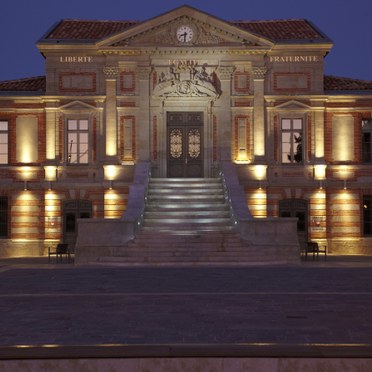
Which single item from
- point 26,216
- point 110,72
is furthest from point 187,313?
point 110,72

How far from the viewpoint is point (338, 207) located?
31.0 metres

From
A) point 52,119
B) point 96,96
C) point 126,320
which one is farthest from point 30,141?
point 126,320

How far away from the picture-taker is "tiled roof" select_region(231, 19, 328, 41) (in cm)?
3190

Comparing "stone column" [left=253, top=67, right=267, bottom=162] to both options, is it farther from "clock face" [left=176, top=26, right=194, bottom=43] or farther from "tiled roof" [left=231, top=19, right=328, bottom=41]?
"clock face" [left=176, top=26, right=194, bottom=43]

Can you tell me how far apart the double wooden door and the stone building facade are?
0.35 metres

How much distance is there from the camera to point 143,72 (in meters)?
30.8

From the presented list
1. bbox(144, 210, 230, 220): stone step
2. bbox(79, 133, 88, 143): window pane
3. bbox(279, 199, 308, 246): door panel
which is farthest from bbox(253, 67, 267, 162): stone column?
bbox(79, 133, 88, 143): window pane

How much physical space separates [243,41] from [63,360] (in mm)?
24502

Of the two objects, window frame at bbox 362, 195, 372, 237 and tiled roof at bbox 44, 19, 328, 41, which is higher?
tiled roof at bbox 44, 19, 328, 41

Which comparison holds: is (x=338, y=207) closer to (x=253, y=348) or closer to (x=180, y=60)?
(x=180, y=60)

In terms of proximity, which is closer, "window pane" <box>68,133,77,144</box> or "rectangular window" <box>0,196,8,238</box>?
"rectangular window" <box>0,196,8,238</box>

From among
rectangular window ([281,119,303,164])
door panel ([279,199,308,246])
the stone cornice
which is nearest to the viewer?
the stone cornice

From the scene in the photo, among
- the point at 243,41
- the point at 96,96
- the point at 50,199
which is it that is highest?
the point at 243,41

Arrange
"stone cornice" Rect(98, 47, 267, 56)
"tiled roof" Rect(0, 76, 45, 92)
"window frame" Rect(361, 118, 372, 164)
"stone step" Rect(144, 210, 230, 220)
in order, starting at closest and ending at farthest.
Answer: "stone step" Rect(144, 210, 230, 220), "stone cornice" Rect(98, 47, 267, 56), "window frame" Rect(361, 118, 372, 164), "tiled roof" Rect(0, 76, 45, 92)
